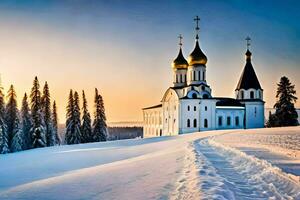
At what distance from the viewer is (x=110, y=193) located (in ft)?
26.6

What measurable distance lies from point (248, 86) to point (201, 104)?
482 inches

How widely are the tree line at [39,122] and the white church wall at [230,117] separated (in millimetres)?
25697

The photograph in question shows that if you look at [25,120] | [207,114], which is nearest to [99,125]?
[25,120]

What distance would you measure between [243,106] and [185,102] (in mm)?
13552

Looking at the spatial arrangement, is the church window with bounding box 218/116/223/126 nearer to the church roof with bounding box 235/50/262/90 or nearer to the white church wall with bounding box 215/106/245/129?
the white church wall with bounding box 215/106/245/129

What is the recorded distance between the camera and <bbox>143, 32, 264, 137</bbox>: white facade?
209 ft

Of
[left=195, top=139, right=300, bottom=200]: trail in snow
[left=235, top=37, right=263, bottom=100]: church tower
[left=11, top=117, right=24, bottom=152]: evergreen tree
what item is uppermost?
[left=235, top=37, right=263, bottom=100]: church tower

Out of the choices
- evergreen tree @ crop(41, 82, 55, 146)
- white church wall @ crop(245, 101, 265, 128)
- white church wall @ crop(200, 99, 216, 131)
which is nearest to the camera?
evergreen tree @ crop(41, 82, 55, 146)

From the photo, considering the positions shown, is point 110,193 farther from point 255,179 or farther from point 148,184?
point 255,179

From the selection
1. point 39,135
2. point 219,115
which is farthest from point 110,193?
point 219,115

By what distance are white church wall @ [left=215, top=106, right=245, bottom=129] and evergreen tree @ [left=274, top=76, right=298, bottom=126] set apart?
12.2 m

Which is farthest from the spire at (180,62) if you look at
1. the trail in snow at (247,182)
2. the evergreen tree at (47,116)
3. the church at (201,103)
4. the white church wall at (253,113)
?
the trail in snow at (247,182)

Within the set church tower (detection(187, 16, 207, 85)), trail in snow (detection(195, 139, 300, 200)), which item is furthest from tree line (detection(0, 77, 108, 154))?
trail in snow (detection(195, 139, 300, 200))

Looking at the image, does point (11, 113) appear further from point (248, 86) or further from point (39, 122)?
point (248, 86)
